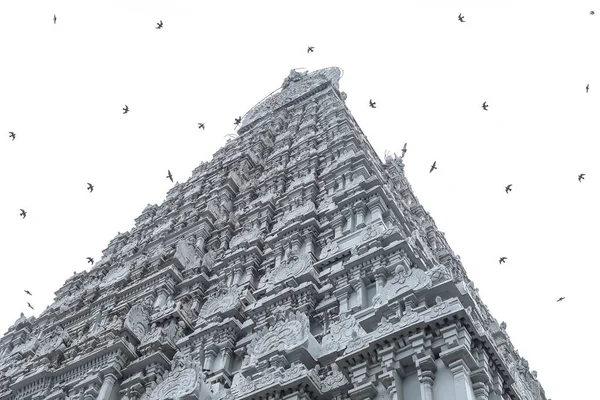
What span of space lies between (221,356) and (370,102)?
53.1 ft

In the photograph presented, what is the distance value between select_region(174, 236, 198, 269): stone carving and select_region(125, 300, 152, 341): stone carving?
309 centimetres

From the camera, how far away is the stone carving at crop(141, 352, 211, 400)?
1498cm

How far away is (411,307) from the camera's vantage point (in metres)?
13.9

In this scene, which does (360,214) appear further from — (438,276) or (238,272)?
(438,276)

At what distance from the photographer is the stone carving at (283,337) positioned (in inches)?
563

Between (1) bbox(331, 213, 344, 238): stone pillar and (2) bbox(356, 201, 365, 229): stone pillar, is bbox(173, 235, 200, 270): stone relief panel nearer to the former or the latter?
(1) bbox(331, 213, 344, 238): stone pillar

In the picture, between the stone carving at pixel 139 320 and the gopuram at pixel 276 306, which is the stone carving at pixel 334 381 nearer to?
the gopuram at pixel 276 306

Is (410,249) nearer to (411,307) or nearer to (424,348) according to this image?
(411,307)

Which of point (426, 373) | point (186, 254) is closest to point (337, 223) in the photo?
point (186, 254)

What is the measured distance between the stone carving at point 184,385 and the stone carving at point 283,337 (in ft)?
4.62

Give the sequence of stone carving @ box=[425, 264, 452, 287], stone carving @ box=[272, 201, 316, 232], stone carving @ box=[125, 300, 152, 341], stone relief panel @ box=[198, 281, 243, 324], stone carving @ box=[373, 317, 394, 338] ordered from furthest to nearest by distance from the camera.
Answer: stone carving @ box=[272, 201, 316, 232]
stone carving @ box=[125, 300, 152, 341]
stone relief panel @ box=[198, 281, 243, 324]
stone carving @ box=[425, 264, 452, 287]
stone carving @ box=[373, 317, 394, 338]

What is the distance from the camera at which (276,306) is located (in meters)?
18.5

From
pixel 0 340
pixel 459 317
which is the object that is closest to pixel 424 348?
pixel 459 317

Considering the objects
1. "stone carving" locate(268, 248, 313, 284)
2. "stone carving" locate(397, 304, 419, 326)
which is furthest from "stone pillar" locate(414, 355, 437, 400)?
"stone carving" locate(268, 248, 313, 284)
